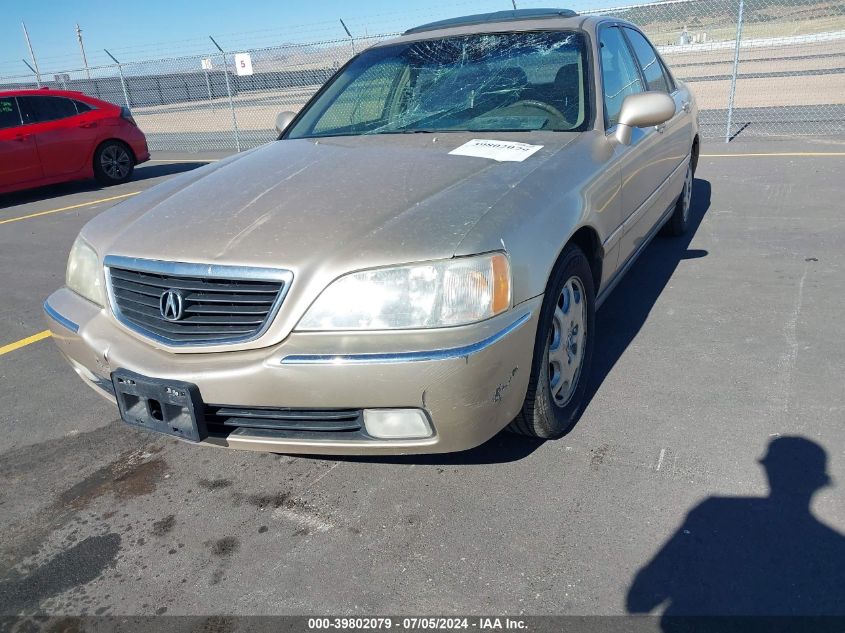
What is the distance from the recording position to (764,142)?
9.71 metres

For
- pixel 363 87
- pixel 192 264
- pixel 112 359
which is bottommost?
pixel 112 359

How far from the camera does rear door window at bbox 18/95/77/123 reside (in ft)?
31.8

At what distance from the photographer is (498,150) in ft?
9.69

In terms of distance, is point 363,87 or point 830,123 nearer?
point 363,87

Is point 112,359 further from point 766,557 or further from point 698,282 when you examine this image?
point 698,282

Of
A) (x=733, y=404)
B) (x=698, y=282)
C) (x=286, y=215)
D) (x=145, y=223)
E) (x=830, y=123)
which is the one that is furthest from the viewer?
(x=830, y=123)

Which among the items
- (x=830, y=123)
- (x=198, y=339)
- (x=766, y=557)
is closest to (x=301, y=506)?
(x=198, y=339)

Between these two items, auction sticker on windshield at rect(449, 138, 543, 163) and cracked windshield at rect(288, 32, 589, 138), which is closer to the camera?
auction sticker on windshield at rect(449, 138, 543, 163)

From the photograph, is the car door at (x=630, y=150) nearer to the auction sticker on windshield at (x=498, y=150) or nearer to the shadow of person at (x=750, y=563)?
the auction sticker on windshield at (x=498, y=150)

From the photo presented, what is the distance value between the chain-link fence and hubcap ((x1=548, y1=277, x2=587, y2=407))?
169 inches

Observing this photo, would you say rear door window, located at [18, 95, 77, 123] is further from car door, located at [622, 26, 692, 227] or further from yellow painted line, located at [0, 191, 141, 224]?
car door, located at [622, 26, 692, 227]

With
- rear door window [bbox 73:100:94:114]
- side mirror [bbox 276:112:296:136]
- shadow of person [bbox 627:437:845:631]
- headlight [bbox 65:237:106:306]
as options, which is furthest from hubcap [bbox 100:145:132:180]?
shadow of person [bbox 627:437:845:631]

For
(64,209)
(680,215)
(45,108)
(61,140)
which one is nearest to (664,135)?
(680,215)

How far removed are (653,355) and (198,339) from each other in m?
2.31
